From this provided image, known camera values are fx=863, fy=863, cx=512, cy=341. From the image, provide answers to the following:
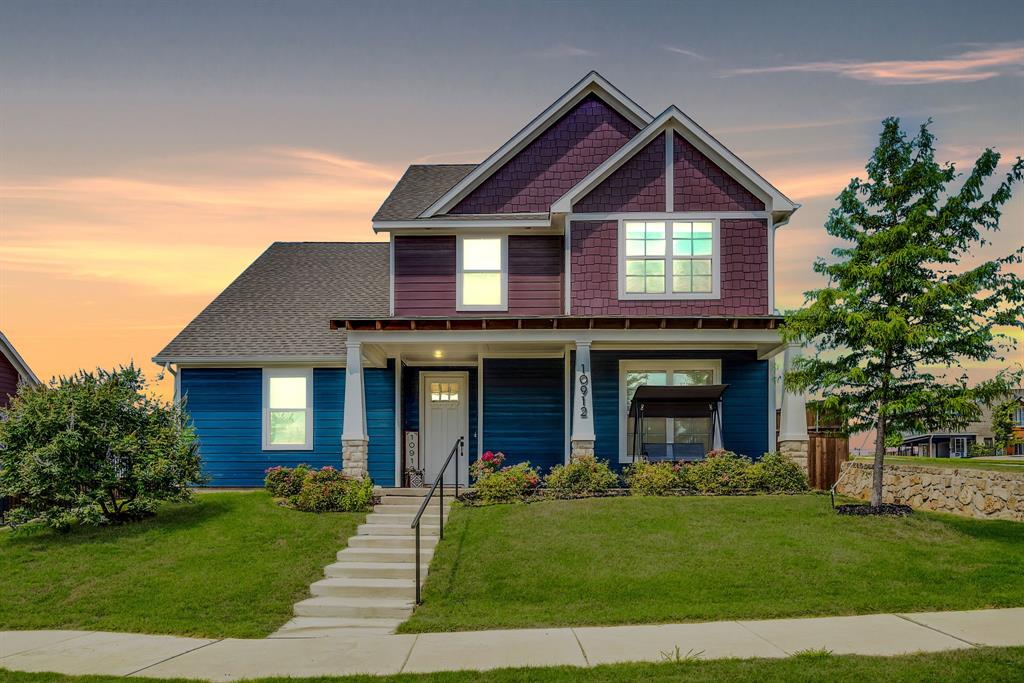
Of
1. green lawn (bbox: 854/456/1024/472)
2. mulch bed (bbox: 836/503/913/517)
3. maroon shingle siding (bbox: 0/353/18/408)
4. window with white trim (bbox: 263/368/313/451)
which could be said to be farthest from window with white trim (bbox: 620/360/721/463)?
maroon shingle siding (bbox: 0/353/18/408)

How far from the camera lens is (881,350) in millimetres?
14500

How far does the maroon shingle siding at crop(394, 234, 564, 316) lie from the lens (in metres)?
18.8

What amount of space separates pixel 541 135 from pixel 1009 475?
1168 cm

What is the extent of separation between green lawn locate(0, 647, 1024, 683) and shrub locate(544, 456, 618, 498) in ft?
26.5

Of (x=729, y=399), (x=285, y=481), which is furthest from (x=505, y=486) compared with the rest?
(x=729, y=399)

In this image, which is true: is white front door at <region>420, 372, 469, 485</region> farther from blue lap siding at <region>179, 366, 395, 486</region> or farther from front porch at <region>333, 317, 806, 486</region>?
blue lap siding at <region>179, 366, 395, 486</region>

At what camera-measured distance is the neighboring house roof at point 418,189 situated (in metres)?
19.3

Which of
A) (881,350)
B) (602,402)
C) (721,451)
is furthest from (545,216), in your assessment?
(881,350)

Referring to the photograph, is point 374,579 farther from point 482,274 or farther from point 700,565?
point 482,274

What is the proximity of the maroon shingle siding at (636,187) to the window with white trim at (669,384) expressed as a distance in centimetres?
335

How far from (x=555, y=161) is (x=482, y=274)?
3193 mm

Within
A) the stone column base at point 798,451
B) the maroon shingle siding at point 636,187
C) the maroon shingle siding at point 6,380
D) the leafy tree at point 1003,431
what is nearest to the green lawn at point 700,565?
the stone column base at point 798,451

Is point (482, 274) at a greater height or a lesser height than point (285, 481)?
greater

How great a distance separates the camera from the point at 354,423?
17.0m
